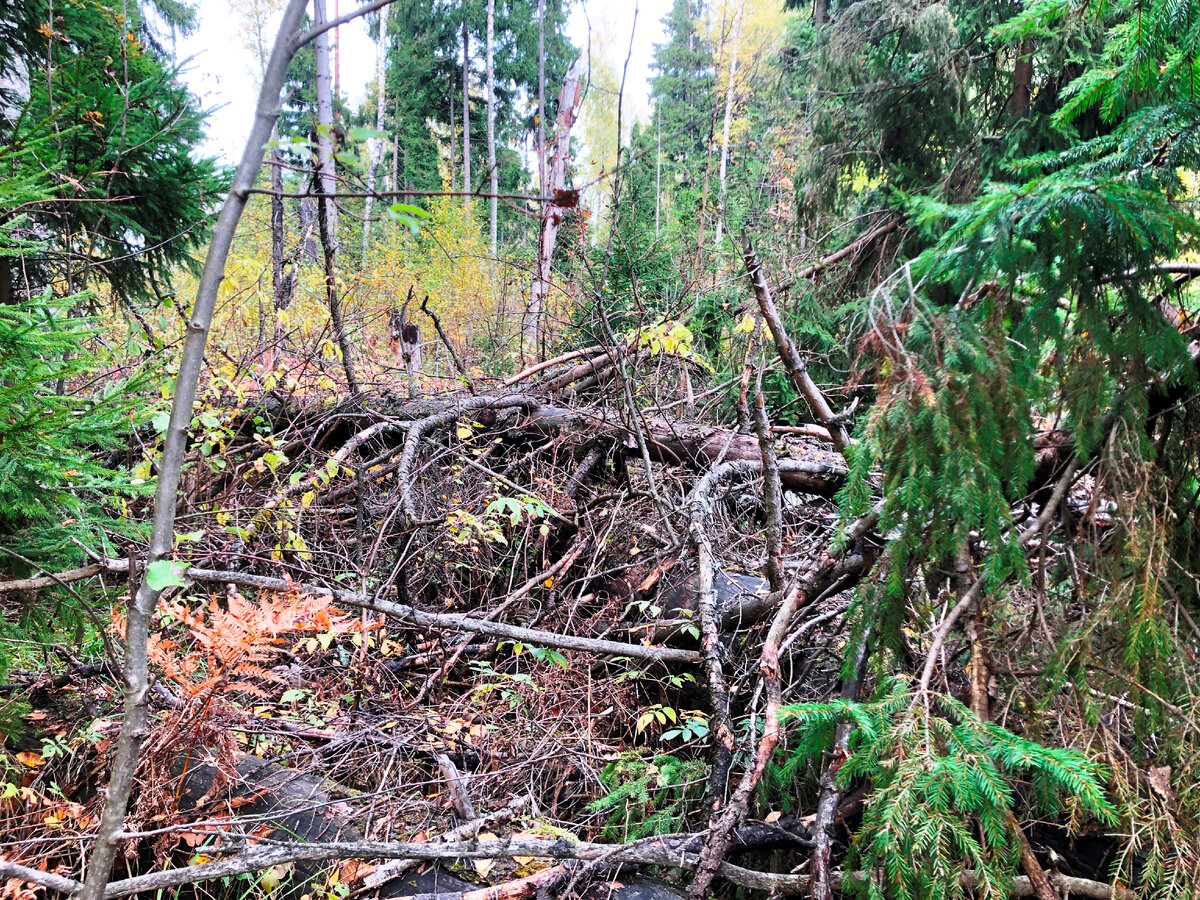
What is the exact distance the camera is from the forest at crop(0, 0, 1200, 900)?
61.6 inches

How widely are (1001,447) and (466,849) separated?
6.09 ft

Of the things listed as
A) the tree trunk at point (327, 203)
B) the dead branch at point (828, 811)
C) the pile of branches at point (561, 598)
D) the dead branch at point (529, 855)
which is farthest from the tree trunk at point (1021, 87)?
the dead branch at point (529, 855)

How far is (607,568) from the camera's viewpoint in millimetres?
4125

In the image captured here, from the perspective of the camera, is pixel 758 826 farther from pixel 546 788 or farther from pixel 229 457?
pixel 229 457

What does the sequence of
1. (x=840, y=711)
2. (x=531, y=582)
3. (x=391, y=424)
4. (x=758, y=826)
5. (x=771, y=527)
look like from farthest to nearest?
(x=391, y=424) → (x=531, y=582) → (x=771, y=527) → (x=758, y=826) → (x=840, y=711)

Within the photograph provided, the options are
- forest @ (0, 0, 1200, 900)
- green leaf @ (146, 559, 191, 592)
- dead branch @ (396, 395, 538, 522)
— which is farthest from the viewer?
dead branch @ (396, 395, 538, 522)

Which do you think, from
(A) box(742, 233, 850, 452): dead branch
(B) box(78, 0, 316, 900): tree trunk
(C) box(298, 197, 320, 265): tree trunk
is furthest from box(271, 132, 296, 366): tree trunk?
(B) box(78, 0, 316, 900): tree trunk

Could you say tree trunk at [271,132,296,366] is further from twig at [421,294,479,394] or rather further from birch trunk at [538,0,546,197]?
birch trunk at [538,0,546,197]

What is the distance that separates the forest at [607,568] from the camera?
1.57 meters

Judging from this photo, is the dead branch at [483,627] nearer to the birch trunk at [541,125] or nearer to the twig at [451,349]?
the birch trunk at [541,125]

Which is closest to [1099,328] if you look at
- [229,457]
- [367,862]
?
[367,862]

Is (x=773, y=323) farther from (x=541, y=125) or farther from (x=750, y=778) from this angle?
(x=541, y=125)

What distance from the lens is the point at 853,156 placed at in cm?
724

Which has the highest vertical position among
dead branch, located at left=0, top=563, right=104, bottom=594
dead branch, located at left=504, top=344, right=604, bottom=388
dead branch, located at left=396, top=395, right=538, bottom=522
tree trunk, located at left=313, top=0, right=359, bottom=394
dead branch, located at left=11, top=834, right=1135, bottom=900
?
tree trunk, located at left=313, top=0, right=359, bottom=394
